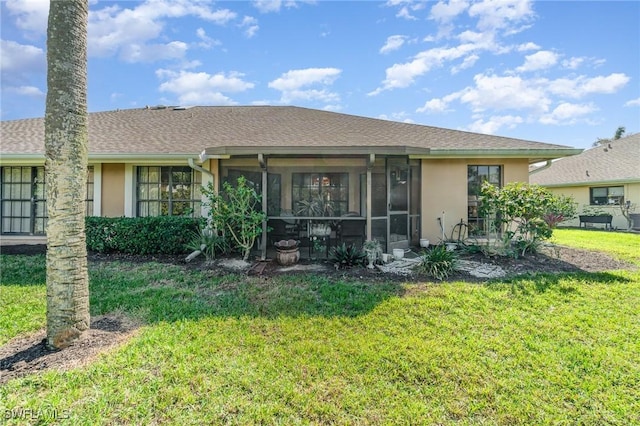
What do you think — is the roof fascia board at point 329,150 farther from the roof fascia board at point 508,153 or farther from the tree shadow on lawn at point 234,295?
the tree shadow on lawn at point 234,295

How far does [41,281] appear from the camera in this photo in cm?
516

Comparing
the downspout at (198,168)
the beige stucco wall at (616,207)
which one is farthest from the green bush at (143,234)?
the beige stucco wall at (616,207)

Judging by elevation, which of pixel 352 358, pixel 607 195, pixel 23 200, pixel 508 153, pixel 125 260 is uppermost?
pixel 508 153

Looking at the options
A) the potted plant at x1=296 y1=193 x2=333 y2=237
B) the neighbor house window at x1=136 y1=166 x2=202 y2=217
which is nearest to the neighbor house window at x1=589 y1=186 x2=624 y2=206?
the potted plant at x1=296 y1=193 x2=333 y2=237

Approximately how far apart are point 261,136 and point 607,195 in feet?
59.7

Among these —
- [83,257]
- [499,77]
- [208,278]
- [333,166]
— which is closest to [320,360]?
[83,257]

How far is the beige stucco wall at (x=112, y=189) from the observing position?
8094 millimetres

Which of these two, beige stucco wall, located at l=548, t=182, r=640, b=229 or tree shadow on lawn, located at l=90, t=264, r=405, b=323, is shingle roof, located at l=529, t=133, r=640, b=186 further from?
tree shadow on lawn, located at l=90, t=264, r=405, b=323

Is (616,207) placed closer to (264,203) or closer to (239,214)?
(264,203)

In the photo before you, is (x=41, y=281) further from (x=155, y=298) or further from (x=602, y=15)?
(x=602, y=15)

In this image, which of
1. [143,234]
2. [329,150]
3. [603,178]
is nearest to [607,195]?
[603,178]

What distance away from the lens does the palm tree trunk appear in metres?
2.90

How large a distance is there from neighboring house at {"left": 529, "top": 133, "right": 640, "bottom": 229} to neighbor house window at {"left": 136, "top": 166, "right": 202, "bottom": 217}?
1457 cm

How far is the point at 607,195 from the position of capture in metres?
15.6
